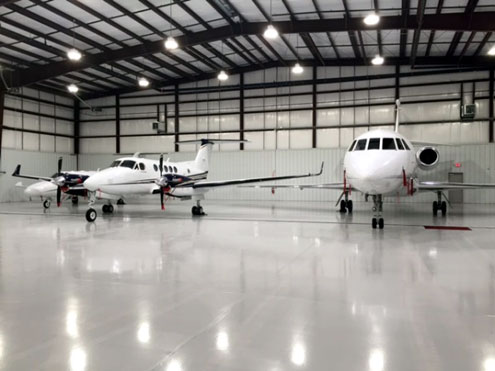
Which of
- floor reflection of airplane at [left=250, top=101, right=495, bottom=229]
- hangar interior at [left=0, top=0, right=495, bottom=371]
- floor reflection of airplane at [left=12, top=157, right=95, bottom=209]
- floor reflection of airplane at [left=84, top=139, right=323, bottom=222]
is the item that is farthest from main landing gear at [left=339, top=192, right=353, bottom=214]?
floor reflection of airplane at [left=12, top=157, right=95, bottom=209]

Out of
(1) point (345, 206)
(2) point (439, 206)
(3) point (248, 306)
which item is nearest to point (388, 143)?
(1) point (345, 206)

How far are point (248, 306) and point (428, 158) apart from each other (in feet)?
44.6

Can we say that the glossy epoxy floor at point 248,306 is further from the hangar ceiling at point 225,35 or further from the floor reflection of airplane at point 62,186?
the hangar ceiling at point 225,35

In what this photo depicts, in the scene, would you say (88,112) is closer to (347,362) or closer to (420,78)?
(420,78)

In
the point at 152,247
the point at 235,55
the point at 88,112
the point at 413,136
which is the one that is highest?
the point at 235,55

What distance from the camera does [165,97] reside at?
28609 mm

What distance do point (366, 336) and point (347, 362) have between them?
53 cm

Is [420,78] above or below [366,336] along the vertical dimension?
above

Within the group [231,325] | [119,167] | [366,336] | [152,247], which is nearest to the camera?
[366,336]

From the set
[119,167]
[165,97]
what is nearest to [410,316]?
[119,167]

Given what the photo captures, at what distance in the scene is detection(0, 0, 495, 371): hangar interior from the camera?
3.09 m

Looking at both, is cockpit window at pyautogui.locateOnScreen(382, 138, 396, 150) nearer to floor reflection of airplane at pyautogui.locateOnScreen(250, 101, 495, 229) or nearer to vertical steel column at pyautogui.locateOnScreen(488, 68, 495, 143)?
floor reflection of airplane at pyautogui.locateOnScreen(250, 101, 495, 229)

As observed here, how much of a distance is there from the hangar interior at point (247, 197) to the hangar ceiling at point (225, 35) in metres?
0.12

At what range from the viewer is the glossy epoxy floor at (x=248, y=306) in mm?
2721
